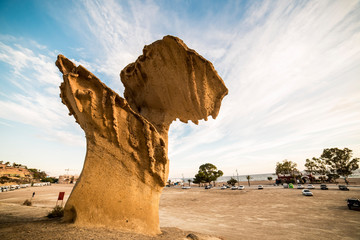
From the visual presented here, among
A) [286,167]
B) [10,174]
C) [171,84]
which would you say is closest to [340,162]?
[286,167]

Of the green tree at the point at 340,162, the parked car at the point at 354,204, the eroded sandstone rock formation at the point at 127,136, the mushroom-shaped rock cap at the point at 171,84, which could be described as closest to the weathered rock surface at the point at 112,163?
the eroded sandstone rock formation at the point at 127,136

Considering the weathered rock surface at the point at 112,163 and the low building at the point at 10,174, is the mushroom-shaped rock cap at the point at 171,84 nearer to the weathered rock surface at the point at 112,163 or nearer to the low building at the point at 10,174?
the weathered rock surface at the point at 112,163

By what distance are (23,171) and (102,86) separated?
3089 inches

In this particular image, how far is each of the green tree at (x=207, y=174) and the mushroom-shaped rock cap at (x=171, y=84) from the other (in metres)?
45.2

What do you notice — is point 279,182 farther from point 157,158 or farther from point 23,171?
point 23,171

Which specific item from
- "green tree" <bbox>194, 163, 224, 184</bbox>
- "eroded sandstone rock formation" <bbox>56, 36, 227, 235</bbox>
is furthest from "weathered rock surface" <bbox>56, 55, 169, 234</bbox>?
"green tree" <bbox>194, 163, 224, 184</bbox>

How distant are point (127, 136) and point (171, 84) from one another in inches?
117

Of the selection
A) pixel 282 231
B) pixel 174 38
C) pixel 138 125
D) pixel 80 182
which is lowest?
pixel 282 231

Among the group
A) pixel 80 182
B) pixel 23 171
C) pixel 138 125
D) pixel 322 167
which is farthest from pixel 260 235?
pixel 23 171

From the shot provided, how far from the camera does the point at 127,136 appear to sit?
573 centimetres

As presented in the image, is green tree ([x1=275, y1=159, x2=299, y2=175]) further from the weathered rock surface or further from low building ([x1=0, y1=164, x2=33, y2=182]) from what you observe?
low building ([x1=0, y1=164, x2=33, y2=182])

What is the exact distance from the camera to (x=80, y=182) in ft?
16.4

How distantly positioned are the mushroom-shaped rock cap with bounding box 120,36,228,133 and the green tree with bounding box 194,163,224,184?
148ft

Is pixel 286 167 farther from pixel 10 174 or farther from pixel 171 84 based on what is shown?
pixel 10 174
